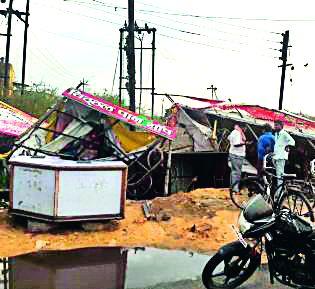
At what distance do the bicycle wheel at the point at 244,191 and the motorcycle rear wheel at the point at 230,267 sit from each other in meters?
4.46

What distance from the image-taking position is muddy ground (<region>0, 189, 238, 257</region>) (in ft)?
25.2

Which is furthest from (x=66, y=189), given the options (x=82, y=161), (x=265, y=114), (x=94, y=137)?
(x=265, y=114)

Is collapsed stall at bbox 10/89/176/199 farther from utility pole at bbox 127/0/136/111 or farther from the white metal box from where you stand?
utility pole at bbox 127/0/136/111

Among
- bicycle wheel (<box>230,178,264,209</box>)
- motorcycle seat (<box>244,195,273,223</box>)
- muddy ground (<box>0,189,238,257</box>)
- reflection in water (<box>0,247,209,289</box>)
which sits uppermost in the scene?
motorcycle seat (<box>244,195,273,223</box>)

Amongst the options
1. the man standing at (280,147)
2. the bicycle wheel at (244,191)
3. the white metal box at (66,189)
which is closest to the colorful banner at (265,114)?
the man standing at (280,147)

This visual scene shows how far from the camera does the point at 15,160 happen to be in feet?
→ 27.8

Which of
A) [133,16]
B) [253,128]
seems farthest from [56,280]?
[133,16]

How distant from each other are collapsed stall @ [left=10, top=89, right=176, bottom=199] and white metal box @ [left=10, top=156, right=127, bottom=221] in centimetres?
155

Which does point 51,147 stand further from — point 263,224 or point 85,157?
point 263,224

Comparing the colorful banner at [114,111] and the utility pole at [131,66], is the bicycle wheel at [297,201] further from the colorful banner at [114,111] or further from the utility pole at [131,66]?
the utility pole at [131,66]

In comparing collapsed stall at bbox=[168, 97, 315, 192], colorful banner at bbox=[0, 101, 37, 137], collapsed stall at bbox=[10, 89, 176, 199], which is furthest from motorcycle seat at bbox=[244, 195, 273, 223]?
colorful banner at bbox=[0, 101, 37, 137]

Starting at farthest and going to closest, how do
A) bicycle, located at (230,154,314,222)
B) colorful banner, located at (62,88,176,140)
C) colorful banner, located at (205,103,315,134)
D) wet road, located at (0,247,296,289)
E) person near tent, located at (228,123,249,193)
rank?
1. colorful banner, located at (205,103,315,134)
2. person near tent, located at (228,123,249,193)
3. colorful banner, located at (62,88,176,140)
4. bicycle, located at (230,154,314,222)
5. wet road, located at (0,247,296,289)

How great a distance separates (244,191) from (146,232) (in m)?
2.80

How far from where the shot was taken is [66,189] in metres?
7.98
